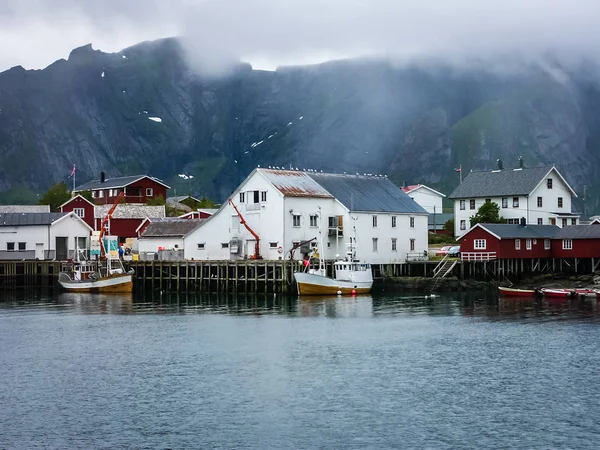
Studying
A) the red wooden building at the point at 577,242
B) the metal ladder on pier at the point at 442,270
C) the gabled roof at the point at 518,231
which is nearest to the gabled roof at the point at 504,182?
Answer: the gabled roof at the point at 518,231

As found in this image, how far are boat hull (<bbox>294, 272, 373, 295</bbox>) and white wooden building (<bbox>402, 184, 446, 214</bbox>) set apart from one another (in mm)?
69914

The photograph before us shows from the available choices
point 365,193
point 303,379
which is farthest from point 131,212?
point 303,379

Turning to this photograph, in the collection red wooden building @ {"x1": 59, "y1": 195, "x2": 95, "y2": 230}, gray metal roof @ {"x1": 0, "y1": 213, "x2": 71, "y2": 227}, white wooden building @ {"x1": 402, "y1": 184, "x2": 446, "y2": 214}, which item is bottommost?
gray metal roof @ {"x1": 0, "y1": 213, "x2": 71, "y2": 227}

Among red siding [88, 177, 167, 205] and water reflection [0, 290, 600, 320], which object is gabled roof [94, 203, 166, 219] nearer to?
red siding [88, 177, 167, 205]

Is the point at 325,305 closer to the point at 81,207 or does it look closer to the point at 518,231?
the point at 518,231

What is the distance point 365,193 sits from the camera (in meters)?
87.0

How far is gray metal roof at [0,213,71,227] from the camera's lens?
9444 centimetres

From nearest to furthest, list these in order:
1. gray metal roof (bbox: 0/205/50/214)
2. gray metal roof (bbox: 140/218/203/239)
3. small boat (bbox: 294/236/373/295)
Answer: small boat (bbox: 294/236/373/295) < gray metal roof (bbox: 140/218/203/239) < gray metal roof (bbox: 0/205/50/214)

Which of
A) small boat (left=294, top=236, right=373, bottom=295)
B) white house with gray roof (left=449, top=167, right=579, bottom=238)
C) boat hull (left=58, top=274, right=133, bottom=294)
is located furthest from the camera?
white house with gray roof (left=449, top=167, right=579, bottom=238)

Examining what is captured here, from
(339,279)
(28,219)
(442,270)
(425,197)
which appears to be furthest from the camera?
(425,197)

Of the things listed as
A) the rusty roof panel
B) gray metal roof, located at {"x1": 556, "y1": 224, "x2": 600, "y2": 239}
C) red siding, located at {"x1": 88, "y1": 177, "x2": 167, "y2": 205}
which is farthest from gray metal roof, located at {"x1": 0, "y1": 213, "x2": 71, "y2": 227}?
gray metal roof, located at {"x1": 556, "y1": 224, "x2": 600, "y2": 239}

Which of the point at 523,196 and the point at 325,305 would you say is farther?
the point at 523,196

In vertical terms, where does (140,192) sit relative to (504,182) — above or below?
above

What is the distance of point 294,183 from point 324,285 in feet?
42.3
